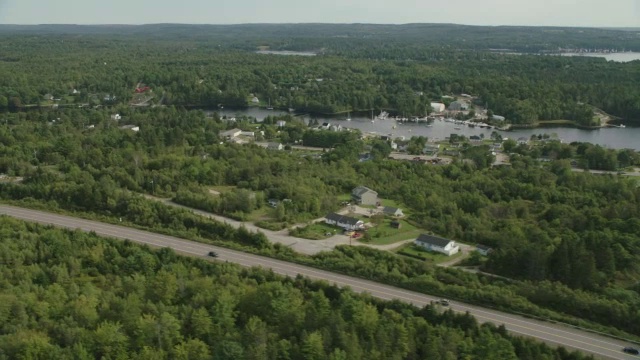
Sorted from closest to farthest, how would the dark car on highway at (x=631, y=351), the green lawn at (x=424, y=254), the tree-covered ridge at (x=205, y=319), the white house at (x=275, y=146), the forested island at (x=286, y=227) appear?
the tree-covered ridge at (x=205, y=319)
the forested island at (x=286, y=227)
the dark car on highway at (x=631, y=351)
the green lawn at (x=424, y=254)
the white house at (x=275, y=146)

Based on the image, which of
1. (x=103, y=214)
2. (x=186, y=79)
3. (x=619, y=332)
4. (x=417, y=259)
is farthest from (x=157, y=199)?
(x=186, y=79)

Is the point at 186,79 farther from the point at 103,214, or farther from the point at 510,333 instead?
the point at 510,333

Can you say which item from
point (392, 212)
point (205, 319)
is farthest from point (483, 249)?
point (205, 319)

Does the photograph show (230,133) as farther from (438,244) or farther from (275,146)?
(438,244)

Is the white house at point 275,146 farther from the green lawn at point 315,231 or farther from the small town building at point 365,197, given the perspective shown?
the green lawn at point 315,231

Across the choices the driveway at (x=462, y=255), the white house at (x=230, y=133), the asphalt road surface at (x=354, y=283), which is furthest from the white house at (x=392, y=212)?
the white house at (x=230, y=133)

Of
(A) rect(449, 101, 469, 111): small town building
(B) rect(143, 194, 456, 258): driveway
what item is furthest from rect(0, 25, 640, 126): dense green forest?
(B) rect(143, 194, 456, 258): driveway
